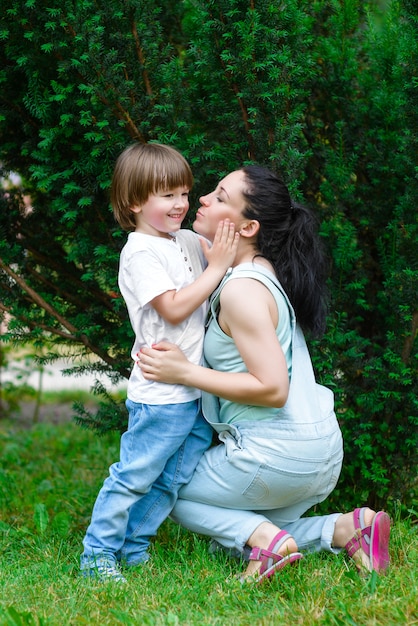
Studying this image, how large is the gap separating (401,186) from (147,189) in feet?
4.23

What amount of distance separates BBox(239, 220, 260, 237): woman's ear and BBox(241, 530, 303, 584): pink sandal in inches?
43.8

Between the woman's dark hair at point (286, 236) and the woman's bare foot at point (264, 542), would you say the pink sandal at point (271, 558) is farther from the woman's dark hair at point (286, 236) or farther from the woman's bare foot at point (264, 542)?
the woman's dark hair at point (286, 236)

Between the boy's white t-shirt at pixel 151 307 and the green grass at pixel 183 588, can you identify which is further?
the boy's white t-shirt at pixel 151 307

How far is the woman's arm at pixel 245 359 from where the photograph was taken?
2.71m

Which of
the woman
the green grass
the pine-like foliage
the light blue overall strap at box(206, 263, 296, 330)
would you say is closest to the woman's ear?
the woman

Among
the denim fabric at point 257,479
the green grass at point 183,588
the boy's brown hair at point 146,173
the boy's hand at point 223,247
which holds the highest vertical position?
the boy's brown hair at point 146,173

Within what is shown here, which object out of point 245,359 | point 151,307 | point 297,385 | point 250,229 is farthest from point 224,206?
point 297,385

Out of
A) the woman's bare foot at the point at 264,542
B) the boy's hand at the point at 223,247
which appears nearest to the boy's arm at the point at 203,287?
the boy's hand at the point at 223,247

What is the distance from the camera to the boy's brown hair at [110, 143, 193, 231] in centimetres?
287

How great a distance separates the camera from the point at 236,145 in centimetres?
325

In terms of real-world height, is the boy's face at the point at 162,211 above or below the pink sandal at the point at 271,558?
above

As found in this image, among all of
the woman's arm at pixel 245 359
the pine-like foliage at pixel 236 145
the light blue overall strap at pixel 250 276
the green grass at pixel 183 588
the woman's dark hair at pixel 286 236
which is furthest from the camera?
the pine-like foliage at pixel 236 145

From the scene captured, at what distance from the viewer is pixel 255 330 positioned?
271 cm

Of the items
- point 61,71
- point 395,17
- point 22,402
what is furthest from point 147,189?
point 22,402
